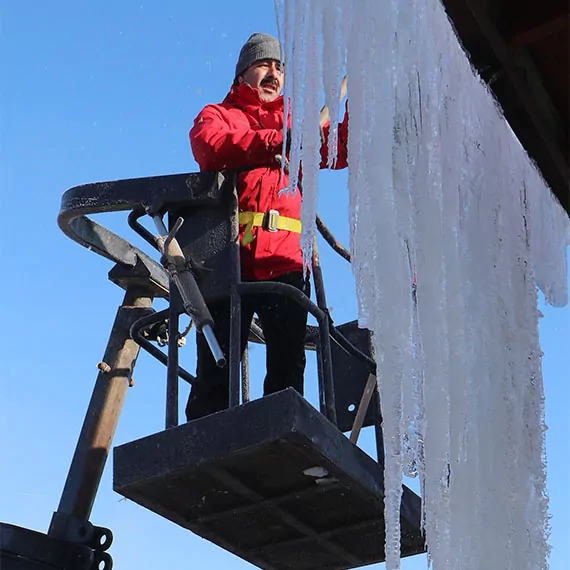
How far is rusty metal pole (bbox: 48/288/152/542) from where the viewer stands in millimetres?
5480

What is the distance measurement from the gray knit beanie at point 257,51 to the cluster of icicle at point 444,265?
4.04 feet

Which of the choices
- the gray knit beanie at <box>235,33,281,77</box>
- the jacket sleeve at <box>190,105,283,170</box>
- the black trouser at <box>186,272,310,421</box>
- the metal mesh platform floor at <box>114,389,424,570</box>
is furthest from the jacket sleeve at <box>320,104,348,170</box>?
the metal mesh platform floor at <box>114,389,424,570</box>

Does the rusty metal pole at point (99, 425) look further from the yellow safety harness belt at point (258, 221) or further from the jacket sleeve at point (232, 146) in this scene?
the jacket sleeve at point (232, 146)

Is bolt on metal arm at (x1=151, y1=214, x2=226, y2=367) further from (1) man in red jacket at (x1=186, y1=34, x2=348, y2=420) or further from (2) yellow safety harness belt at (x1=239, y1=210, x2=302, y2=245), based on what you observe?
(2) yellow safety harness belt at (x1=239, y1=210, x2=302, y2=245)

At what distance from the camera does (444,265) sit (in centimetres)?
411

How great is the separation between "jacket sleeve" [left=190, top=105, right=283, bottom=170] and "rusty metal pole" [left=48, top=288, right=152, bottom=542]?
4.79 feet

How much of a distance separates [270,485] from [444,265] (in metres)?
1.14

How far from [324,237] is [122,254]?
3.62 ft

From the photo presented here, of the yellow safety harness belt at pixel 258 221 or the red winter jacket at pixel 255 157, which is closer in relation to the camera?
the red winter jacket at pixel 255 157

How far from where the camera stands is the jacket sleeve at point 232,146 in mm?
4727

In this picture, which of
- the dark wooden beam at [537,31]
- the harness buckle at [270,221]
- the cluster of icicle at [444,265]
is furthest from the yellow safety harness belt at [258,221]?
the dark wooden beam at [537,31]

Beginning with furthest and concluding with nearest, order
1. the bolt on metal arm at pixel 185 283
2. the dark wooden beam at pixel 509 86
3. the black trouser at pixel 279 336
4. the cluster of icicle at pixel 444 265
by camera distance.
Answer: the black trouser at pixel 279 336 < the bolt on metal arm at pixel 185 283 < the cluster of icicle at pixel 444 265 < the dark wooden beam at pixel 509 86

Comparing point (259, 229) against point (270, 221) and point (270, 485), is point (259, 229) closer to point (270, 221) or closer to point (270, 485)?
point (270, 221)

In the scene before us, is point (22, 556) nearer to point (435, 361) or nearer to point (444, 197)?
point (435, 361)
